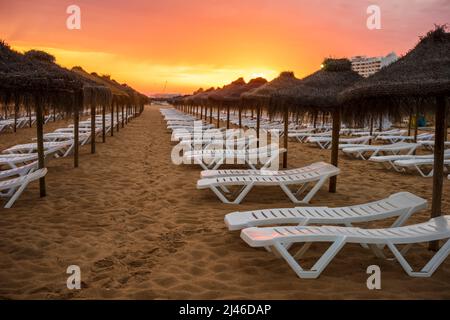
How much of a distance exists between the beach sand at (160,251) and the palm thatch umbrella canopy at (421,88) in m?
1.04

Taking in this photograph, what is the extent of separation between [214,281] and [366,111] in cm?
246

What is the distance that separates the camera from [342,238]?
9.78 ft

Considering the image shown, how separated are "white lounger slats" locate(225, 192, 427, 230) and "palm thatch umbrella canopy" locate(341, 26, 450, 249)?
250 mm

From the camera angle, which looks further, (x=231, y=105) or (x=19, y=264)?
(x=231, y=105)

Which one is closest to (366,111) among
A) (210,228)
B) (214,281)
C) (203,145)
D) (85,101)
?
(210,228)

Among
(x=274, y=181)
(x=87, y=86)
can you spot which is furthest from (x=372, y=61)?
(x=274, y=181)

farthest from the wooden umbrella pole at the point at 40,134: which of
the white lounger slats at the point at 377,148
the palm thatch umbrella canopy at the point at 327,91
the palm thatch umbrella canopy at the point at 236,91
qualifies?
the palm thatch umbrella canopy at the point at 236,91

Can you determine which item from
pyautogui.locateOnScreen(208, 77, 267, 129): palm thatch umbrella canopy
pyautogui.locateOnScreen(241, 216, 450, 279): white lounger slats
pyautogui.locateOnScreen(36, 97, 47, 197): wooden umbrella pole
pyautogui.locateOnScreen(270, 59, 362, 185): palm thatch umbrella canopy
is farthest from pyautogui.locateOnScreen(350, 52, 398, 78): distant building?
pyautogui.locateOnScreen(241, 216, 450, 279): white lounger slats

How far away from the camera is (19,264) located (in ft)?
10.7

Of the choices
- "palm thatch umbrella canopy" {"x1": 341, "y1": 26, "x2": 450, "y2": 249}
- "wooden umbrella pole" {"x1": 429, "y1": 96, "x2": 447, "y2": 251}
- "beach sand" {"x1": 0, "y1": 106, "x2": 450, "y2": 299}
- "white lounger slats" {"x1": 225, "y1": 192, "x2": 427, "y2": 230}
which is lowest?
"beach sand" {"x1": 0, "y1": 106, "x2": 450, "y2": 299}

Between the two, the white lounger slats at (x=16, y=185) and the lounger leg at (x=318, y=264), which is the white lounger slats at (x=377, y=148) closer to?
the white lounger slats at (x=16, y=185)

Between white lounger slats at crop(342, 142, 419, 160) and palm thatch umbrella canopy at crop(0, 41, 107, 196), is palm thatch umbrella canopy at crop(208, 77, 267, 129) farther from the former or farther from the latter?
palm thatch umbrella canopy at crop(0, 41, 107, 196)

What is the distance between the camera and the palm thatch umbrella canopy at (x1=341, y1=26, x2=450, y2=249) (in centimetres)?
336
